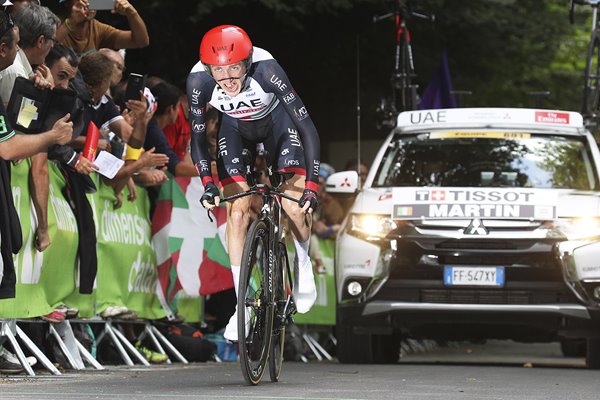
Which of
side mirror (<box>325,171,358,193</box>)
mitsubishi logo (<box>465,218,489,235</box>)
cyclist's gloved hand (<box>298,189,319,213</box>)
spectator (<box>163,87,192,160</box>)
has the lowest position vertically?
mitsubishi logo (<box>465,218,489,235</box>)

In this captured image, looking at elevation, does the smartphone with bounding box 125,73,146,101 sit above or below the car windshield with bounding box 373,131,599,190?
above

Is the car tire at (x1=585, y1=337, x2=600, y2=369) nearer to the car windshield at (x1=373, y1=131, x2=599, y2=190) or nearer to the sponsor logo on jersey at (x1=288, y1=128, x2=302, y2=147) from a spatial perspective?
the car windshield at (x1=373, y1=131, x2=599, y2=190)

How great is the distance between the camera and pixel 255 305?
9.27 m

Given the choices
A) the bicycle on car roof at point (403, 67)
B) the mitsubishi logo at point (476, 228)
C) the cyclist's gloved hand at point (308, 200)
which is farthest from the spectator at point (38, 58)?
the bicycle on car roof at point (403, 67)

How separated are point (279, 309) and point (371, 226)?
3.10m

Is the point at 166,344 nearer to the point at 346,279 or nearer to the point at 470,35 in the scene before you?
the point at 346,279

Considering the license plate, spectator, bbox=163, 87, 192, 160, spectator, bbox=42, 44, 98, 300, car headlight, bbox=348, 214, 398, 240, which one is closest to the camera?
spectator, bbox=42, 44, 98, 300

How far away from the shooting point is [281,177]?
32.3 ft

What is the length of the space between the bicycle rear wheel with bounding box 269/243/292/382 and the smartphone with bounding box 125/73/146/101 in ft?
10.3

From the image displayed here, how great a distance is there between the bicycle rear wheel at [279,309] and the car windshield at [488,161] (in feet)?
12.5

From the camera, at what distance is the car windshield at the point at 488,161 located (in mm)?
13523

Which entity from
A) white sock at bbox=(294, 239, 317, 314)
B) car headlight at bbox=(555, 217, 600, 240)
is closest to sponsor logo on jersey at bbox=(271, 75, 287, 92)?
white sock at bbox=(294, 239, 317, 314)

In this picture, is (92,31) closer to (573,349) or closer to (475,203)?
(475,203)

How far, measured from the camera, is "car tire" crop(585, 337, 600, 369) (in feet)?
42.0
